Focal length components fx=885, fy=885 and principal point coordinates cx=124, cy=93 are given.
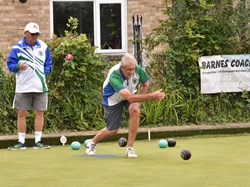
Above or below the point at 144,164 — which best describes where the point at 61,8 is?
above

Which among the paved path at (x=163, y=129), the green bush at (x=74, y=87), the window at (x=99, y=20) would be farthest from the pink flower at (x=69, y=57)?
the window at (x=99, y=20)

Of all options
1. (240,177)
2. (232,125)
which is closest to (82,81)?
(232,125)

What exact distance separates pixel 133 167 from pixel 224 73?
6.17m

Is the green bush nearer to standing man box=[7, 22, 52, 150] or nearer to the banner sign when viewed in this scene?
standing man box=[7, 22, 52, 150]

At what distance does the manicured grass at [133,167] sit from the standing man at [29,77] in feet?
1.12

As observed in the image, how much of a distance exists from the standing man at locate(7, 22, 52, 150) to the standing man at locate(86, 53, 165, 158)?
5.31 feet

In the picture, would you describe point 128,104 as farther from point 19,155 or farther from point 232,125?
point 232,125

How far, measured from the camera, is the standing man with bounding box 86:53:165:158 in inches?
400

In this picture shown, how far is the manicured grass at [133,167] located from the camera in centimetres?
814

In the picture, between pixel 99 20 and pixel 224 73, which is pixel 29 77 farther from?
pixel 99 20

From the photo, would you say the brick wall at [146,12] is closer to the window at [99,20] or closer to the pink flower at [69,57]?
the window at [99,20]

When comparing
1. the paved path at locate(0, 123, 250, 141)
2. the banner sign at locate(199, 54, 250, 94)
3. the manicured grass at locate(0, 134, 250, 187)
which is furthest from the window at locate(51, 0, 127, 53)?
the manicured grass at locate(0, 134, 250, 187)

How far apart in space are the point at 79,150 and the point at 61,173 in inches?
112

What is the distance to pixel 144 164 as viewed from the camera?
9.67m
